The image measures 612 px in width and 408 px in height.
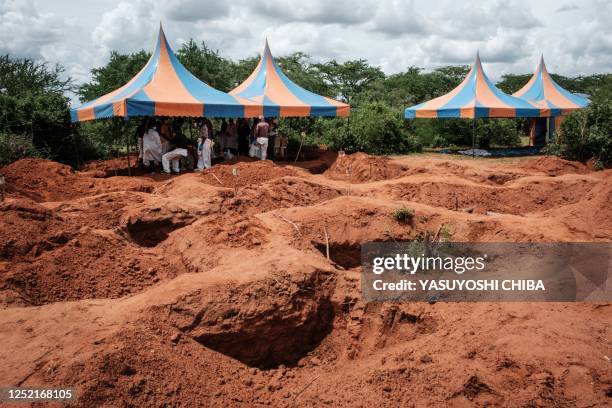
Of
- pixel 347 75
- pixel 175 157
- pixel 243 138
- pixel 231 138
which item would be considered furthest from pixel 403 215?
pixel 347 75

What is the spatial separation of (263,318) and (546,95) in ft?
72.9

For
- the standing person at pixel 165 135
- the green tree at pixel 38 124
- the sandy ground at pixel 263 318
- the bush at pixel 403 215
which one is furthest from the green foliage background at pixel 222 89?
the bush at pixel 403 215

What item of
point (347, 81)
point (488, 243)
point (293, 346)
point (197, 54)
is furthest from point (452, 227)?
point (347, 81)

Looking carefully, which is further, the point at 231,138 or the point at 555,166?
the point at 231,138

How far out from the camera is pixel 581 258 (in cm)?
610

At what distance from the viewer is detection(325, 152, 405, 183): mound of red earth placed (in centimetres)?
1366

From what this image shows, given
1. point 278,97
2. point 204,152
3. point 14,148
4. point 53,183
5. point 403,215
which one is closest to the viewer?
point 403,215

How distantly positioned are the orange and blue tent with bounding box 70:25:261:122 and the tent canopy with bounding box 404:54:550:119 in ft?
24.8

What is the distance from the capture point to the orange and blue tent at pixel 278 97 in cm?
1570

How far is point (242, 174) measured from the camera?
12312mm

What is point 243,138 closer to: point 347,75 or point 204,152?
point 204,152

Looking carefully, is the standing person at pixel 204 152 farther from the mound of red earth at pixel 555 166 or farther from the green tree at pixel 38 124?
the mound of red earth at pixel 555 166

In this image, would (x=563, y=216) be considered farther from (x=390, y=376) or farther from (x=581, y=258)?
(x=390, y=376)

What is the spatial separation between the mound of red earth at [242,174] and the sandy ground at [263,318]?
2.77 meters
